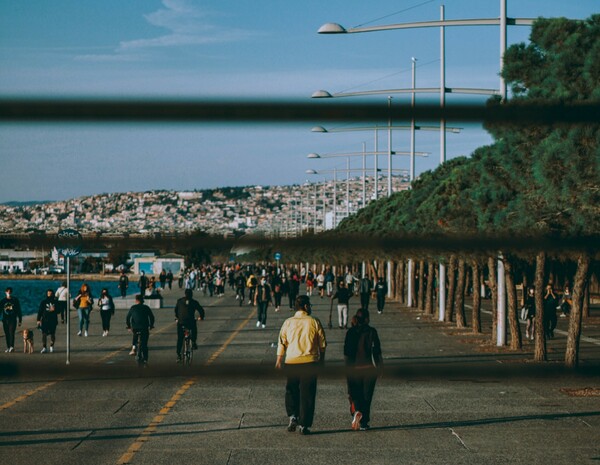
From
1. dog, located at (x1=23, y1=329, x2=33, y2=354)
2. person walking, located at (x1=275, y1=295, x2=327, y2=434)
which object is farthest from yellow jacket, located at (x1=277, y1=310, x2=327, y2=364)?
dog, located at (x1=23, y1=329, x2=33, y2=354)

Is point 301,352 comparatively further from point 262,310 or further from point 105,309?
point 262,310

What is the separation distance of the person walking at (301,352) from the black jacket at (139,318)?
8711mm

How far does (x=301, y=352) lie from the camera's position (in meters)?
13.8

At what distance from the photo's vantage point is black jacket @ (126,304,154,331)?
2367 cm

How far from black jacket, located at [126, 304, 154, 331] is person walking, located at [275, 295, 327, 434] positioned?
8.71 m

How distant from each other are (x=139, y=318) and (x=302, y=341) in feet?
35.3

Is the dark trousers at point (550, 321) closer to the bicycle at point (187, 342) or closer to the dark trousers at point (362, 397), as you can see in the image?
the bicycle at point (187, 342)

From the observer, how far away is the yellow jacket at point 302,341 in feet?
45.2

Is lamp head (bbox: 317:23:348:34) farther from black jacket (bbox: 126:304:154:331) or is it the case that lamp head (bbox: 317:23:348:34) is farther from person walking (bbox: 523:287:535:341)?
person walking (bbox: 523:287:535:341)

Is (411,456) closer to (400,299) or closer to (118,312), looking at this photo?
(118,312)

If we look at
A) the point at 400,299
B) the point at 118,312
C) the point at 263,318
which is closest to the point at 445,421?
the point at 263,318

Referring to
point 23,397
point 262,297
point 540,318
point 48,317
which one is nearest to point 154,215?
point 23,397

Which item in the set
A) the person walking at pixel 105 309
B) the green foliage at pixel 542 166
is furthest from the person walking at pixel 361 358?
the person walking at pixel 105 309

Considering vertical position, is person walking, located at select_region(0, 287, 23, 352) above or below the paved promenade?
above
